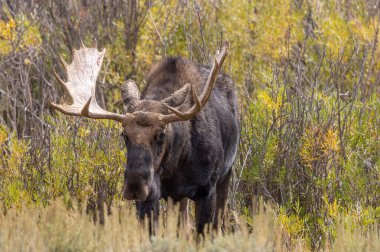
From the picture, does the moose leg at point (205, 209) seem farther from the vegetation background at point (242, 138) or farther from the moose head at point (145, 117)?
the moose head at point (145, 117)

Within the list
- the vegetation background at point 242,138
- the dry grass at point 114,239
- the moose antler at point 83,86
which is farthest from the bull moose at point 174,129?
the dry grass at point 114,239

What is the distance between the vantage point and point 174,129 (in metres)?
8.42

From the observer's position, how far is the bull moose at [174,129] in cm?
796

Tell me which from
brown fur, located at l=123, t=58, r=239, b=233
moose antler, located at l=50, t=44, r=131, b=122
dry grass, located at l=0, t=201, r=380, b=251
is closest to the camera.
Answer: dry grass, located at l=0, t=201, r=380, b=251

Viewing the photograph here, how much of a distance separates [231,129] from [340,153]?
47.2 inches

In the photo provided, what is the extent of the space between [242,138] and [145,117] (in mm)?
2608

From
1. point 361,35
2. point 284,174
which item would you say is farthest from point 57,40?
point 284,174

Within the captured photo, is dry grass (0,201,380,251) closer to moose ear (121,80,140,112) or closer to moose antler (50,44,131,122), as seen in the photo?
moose antler (50,44,131,122)

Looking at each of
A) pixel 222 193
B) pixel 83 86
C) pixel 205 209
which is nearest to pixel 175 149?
pixel 205 209

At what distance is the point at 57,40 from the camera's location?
13656mm

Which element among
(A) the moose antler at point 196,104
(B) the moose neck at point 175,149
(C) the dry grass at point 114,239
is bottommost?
(C) the dry grass at point 114,239

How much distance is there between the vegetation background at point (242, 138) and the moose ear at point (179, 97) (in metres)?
0.86

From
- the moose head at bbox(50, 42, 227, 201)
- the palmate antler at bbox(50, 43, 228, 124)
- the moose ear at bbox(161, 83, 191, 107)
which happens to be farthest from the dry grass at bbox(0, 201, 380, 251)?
the moose ear at bbox(161, 83, 191, 107)

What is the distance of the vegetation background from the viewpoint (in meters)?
6.89
